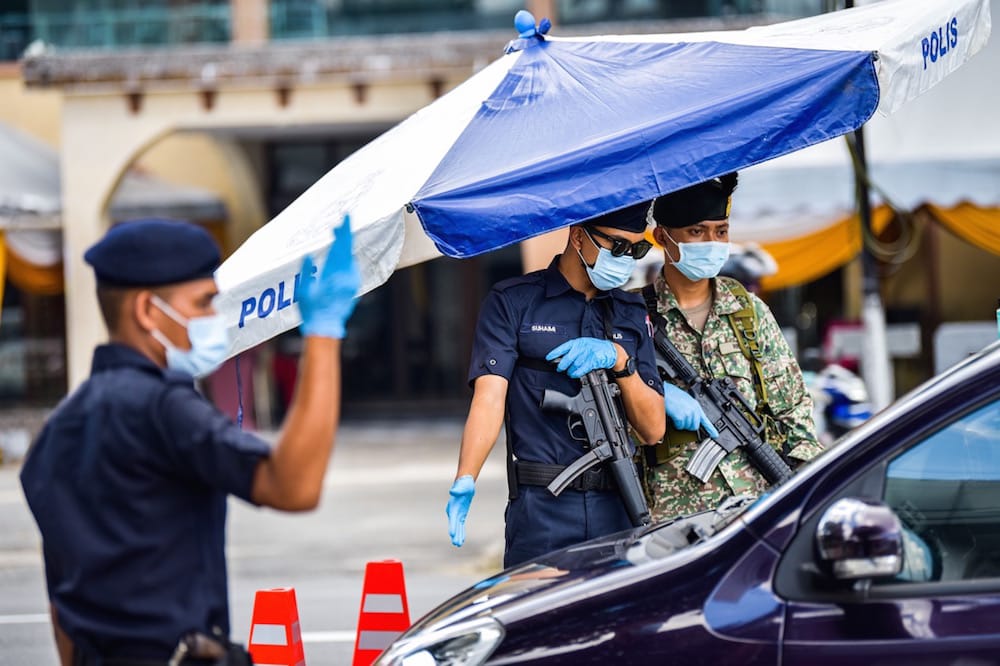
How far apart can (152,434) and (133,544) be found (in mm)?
237

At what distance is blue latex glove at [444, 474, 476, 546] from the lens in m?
4.29

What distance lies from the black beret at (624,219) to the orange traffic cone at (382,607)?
1.66 m

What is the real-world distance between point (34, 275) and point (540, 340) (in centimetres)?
1330

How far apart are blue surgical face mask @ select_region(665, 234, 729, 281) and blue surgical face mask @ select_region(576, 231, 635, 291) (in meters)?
0.30

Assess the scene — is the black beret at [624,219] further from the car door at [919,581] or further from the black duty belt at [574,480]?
the car door at [919,581]

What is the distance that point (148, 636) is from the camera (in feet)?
9.31

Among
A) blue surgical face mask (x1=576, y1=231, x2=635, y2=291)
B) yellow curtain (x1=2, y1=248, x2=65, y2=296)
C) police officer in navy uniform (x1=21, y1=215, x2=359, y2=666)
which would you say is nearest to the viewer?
police officer in navy uniform (x1=21, y1=215, x2=359, y2=666)

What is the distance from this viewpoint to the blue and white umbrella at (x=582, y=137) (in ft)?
13.7

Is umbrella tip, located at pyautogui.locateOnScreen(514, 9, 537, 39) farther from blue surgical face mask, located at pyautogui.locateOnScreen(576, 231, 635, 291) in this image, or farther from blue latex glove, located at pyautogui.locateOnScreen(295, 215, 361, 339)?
blue latex glove, located at pyautogui.locateOnScreen(295, 215, 361, 339)

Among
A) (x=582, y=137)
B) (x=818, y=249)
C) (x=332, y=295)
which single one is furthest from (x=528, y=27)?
(x=818, y=249)

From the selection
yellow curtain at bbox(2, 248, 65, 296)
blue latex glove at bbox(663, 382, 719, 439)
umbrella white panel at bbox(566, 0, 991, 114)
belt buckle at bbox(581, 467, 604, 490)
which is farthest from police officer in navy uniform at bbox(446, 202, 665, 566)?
yellow curtain at bbox(2, 248, 65, 296)

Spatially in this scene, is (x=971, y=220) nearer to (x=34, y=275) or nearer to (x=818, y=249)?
(x=818, y=249)

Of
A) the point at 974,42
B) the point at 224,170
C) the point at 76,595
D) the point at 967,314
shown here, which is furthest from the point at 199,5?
the point at 76,595

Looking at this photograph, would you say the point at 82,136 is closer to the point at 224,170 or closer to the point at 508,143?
the point at 224,170
